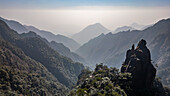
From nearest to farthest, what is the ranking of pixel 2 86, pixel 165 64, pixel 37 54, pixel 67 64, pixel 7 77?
pixel 2 86, pixel 7 77, pixel 37 54, pixel 67 64, pixel 165 64

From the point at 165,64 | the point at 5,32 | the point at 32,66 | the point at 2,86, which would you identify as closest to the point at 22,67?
the point at 32,66

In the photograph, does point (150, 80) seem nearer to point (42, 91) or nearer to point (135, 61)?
point (135, 61)

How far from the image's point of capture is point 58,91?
87.6 m

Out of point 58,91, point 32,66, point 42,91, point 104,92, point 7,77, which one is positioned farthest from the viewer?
point 32,66

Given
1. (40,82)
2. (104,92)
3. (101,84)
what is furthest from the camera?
(40,82)

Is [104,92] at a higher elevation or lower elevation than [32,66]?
lower

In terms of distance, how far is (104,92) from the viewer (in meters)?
28.8

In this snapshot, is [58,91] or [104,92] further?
[58,91]

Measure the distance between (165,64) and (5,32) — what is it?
183659 mm

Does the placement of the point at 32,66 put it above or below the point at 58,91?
above

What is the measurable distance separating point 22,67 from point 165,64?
17400 cm

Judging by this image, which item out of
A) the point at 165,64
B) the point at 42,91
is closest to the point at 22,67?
the point at 42,91

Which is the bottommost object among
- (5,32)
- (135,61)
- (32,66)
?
(135,61)

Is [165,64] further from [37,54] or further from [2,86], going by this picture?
[2,86]
